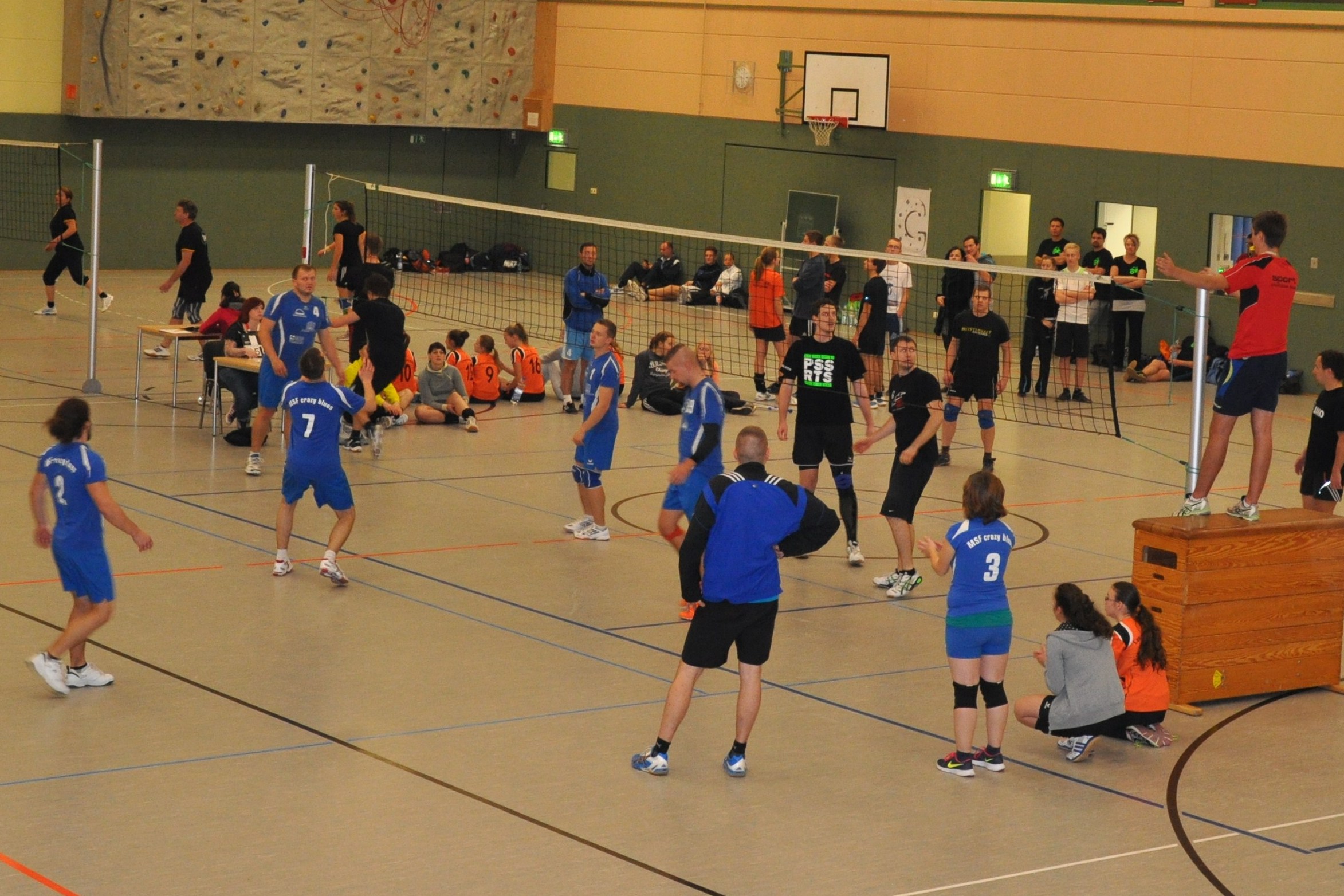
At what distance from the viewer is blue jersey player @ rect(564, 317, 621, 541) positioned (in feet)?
43.7

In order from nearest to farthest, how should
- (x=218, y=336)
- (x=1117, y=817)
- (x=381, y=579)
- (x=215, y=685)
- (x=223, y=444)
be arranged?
(x=1117, y=817), (x=215, y=685), (x=381, y=579), (x=223, y=444), (x=218, y=336)

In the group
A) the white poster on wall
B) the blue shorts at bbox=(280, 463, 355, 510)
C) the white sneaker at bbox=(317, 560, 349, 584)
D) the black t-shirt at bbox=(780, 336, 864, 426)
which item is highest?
the white poster on wall

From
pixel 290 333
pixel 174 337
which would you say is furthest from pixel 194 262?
pixel 290 333

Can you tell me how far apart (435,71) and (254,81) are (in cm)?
417

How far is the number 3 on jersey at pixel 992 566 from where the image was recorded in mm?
8930

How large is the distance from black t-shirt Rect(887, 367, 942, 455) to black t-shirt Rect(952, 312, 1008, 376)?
469 centimetres

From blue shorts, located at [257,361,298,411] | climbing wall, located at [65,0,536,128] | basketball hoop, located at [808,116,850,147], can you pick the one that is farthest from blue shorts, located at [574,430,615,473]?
climbing wall, located at [65,0,536,128]

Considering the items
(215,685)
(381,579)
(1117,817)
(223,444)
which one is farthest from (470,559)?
(1117,817)

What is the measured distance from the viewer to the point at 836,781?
884cm

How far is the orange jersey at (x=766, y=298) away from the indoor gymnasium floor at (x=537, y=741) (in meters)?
6.41

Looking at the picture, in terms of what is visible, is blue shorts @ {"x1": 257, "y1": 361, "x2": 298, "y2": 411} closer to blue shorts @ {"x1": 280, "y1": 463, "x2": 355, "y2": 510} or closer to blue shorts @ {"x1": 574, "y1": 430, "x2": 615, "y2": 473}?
blue shorts @ {"x1": 574, "y1": 430, "x2": 615, "y2": 473}

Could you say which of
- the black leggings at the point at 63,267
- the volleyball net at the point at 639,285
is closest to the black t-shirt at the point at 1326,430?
the volleyball net at the point at 639,285

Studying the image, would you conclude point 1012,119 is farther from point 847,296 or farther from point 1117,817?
point 1117,817

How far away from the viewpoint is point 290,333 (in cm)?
1535
